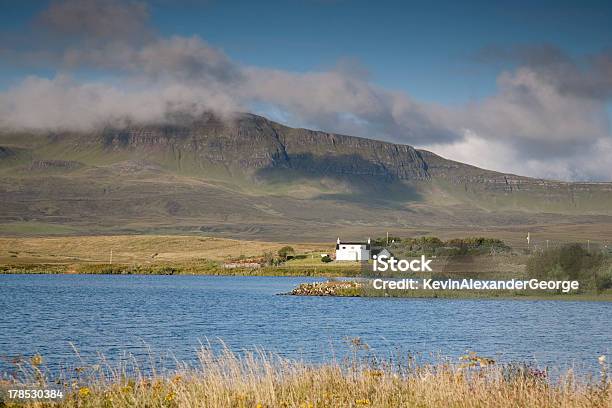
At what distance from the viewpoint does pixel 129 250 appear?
18638cm

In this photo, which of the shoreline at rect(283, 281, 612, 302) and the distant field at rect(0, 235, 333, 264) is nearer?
the shoreline at rect(283, 281, 612, 302)

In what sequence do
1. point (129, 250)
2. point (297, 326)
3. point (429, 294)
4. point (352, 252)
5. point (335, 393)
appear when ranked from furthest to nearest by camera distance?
point (129, 250)
point (352, 252)
point (429, 294)
point (297, 326)
point (335, 393)

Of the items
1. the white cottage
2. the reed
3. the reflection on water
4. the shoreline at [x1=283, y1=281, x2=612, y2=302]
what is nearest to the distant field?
the white cottage

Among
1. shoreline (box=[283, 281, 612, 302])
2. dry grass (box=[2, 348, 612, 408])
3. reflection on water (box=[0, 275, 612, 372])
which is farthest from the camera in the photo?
shoreline (box=[283, 281, 612, 302])

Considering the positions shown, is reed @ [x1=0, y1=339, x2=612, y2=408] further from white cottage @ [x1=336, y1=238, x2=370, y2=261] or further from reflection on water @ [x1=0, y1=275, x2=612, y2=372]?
white cottage @ [x1=336, y1=238, x2=370, y2=261]

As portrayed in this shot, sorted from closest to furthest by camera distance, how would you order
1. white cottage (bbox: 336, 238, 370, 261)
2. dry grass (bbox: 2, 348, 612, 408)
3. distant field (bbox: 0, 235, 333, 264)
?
1. dry grass (bbox: 2, 348, 612, 408)
2. white cottage (bbox: 336, 238, 370, 261)
3. distant field (bbox: 0, 235, 333, 264)

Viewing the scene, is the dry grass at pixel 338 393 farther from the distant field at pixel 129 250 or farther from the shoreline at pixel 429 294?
the distant field at pixel 129 250

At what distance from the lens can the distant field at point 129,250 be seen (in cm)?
16025

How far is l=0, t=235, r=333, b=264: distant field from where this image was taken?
526 ft

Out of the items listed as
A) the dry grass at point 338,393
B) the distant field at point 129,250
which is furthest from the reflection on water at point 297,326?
the distant field at point 129,250

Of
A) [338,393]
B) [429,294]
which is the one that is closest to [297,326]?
[338,393]

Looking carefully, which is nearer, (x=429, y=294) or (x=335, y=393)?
(x=335, y=393)

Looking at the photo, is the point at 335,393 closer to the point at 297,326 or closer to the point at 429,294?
the point at 297,326

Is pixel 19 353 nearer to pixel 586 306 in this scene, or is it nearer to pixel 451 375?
pixel 451 375
